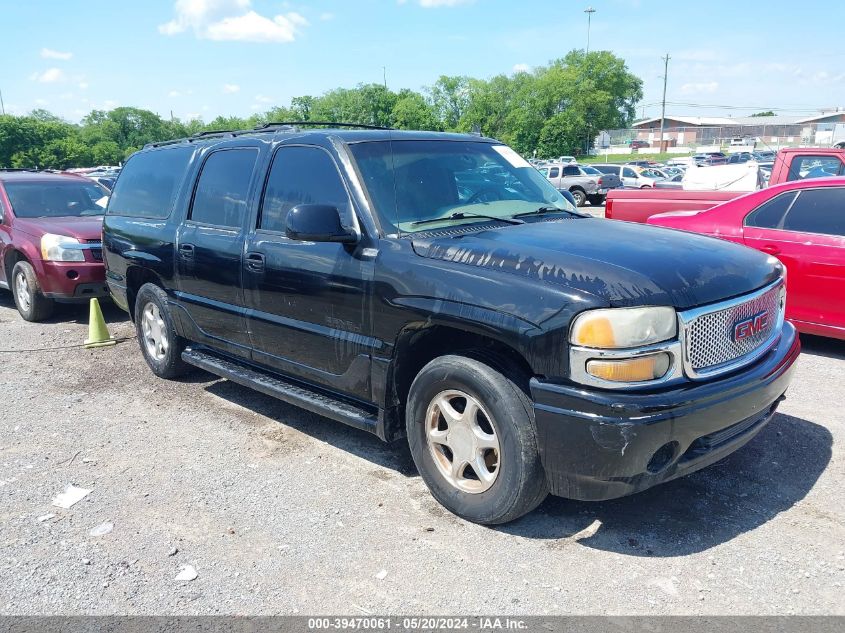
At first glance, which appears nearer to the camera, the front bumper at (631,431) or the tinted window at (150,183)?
the front bumper at (631,431)

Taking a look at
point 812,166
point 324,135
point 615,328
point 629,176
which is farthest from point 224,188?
point 629,176

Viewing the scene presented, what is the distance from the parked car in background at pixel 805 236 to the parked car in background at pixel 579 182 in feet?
64.8

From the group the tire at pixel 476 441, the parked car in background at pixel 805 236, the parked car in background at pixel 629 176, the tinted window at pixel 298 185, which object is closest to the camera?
the tire at pixel 476 441

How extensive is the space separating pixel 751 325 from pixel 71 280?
721cm

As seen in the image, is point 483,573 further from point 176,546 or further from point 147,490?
point 147,490

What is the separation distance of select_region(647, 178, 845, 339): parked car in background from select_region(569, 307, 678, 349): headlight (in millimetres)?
3681

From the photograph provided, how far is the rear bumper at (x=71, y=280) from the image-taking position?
7821 millimetres

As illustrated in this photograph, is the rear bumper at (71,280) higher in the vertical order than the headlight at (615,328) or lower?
lower

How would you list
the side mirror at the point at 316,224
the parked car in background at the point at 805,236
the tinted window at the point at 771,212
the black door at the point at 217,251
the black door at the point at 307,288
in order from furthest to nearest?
the tinted window at the point at 771,212 < the parked car in background at the point at 805,236 < the black door at the point at 217,251 < the black door at the point at 307,288 < the side mirror at the point at 316,224

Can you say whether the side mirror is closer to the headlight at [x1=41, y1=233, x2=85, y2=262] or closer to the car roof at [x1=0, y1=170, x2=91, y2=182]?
the headlight at [x1=41, y1=233, x2=85, y2=262]

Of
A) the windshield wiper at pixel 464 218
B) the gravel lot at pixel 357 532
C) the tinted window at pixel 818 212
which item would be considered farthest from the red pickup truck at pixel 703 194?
the windshield wiper at pixel 464 218

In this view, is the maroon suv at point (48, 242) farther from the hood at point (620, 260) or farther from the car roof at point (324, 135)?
the hood at point (620, 260)

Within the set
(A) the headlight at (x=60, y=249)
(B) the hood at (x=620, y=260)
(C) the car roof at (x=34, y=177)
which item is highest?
(C) the car roof at (x=34, y=177)

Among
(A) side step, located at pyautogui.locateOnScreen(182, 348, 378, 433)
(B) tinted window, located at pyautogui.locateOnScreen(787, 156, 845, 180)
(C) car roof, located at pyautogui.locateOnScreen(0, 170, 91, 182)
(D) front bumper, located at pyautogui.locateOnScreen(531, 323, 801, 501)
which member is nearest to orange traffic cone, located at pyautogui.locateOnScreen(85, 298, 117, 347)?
(A) side step, located at pyautogui.locateOnScreen(182, 348, 378, 433)
